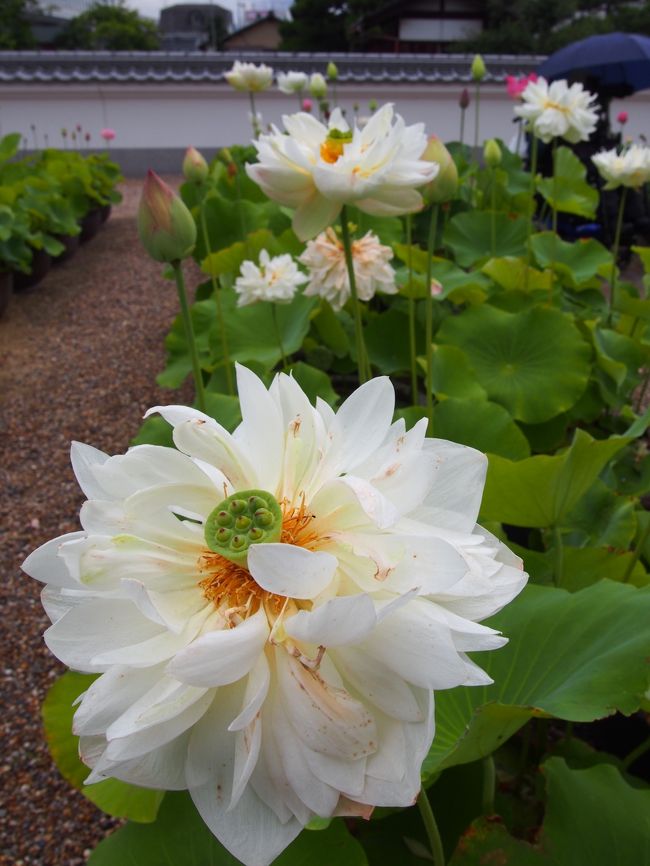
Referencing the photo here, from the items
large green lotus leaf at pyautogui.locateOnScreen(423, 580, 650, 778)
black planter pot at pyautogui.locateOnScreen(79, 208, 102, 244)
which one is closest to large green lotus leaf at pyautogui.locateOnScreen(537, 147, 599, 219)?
large green lotus leaf at pyautogui.locateOnScreen(423, 580, 650, 778)

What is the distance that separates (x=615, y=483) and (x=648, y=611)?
79 cm

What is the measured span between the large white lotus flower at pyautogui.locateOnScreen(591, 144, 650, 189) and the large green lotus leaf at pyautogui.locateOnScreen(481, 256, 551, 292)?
0.31 meters

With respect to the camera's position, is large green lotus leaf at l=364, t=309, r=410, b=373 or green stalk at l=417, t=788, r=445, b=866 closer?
green stalk at l=417, t=788, r=445, b=866

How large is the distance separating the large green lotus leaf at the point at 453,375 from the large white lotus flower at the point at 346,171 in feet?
2.12

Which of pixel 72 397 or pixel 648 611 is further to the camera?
pixel 72 397

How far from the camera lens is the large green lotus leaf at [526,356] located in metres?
1.75

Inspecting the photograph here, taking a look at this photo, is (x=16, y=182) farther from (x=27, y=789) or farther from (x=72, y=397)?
(x=27, y=789)

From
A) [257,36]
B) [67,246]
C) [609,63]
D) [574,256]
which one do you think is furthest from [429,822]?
[257,36]

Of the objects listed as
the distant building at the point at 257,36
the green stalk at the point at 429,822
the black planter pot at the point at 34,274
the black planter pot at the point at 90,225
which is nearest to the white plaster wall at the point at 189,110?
the black planter pot at the point at 90,225

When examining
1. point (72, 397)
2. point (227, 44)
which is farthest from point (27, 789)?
point (227, 44)

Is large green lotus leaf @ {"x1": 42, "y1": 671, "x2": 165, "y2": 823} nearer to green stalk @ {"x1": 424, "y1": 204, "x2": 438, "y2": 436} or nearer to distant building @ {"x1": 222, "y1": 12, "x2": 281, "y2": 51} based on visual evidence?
green stalk @ {"x1": 424, "y1": 204, "x2": 438, "y2": 436}

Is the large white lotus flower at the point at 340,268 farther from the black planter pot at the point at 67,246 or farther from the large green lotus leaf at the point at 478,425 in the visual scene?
the black planter pot at the point at 67,246

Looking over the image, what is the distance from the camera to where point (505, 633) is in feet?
2.64

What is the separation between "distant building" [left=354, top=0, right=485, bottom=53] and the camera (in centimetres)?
1830
